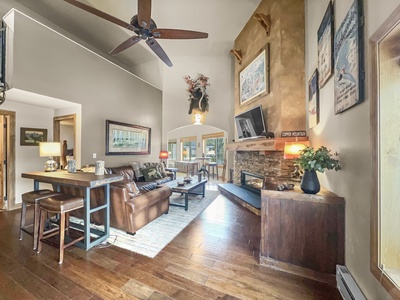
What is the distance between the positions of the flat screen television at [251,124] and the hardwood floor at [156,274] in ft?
7.42

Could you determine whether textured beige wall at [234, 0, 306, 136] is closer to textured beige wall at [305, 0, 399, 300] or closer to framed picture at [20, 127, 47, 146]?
textured beige wall at [305, 0, 399, 300]

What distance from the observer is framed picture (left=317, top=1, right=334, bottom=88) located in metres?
1.88

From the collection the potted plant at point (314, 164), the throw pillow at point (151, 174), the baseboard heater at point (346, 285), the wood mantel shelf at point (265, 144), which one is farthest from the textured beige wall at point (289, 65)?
the throw pillow at point (151, 174)

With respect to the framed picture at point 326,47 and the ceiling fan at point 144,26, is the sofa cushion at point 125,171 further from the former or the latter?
the framed picture at point 326,47

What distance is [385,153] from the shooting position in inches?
43.5

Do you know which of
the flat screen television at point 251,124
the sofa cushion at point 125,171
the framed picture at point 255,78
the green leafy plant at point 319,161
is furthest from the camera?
the sofa cushion at point 125,171

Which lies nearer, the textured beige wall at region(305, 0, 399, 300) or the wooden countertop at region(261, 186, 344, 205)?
the textured beige wall at region(305, 0, 399, 300)

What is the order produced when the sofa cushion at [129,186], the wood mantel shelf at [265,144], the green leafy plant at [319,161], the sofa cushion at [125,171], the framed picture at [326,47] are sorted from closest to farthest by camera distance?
the green leafy plant at [319,161] → the framed picture at [326,47] → the sofa cushion at [129,186] → the wood mantel shelf at [265,144] → the sofa cushion at [125,171]

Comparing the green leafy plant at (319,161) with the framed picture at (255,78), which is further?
the framed picture at (255,78)

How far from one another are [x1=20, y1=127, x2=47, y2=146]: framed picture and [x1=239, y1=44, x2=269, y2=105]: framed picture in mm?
5051

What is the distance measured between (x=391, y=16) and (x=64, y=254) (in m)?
3.60

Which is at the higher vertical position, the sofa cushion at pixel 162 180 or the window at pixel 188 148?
the window at pixel 188 148

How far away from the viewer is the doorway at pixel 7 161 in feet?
11.8

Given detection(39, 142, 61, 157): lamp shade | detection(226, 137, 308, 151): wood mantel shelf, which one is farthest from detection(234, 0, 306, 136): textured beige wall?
detection(39, 142, 61, 157): lamp shade
